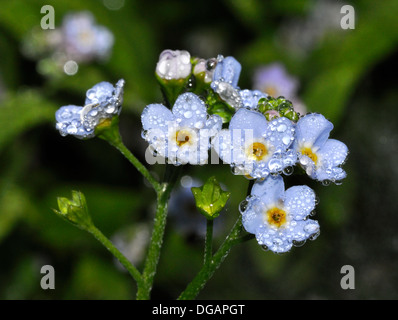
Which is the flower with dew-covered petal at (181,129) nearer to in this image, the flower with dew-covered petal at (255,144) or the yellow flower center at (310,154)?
the flower with dew-covered petal at (255,144)

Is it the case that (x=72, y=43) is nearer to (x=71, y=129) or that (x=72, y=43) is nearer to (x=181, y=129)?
(x=71, y=129)

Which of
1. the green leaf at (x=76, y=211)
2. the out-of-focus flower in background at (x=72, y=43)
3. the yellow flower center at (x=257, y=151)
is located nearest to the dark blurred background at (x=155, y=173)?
the out-of-focus flower in background at (x=72, y=43)

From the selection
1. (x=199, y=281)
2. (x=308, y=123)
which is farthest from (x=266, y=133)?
(x=199, y=281)

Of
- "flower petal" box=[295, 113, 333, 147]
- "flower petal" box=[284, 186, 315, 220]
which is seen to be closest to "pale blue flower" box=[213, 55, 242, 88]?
"flower petal" box=[295, 113, 333, 147]

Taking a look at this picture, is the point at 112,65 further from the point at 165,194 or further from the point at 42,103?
the point at 165,194

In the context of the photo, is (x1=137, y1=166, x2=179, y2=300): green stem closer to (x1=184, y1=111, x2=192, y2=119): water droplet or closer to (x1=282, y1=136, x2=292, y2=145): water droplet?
(x1=184, y1=111, x2=192, y2=119): water droplet
